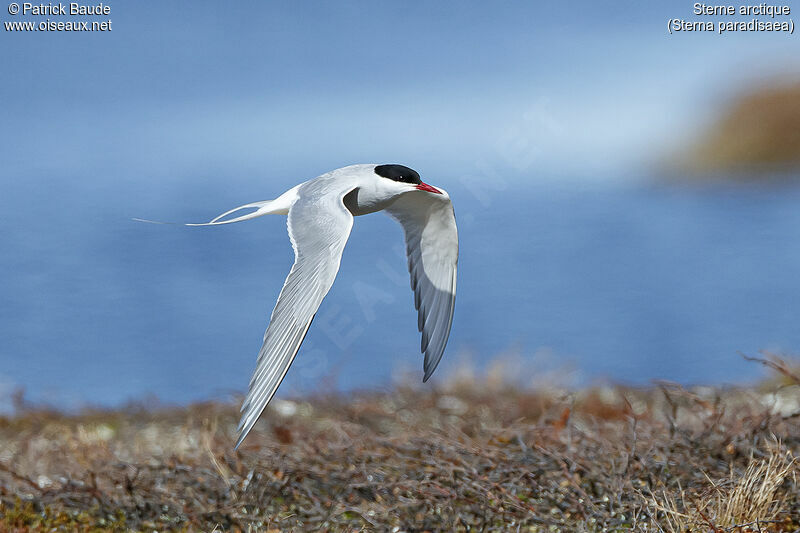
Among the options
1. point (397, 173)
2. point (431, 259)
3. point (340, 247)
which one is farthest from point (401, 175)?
point (340, 247)

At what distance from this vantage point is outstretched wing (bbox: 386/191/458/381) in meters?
3.82

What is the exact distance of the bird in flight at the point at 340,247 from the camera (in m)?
2.68

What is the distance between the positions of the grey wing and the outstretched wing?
849mm

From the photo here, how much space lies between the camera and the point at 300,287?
2793 millimetres

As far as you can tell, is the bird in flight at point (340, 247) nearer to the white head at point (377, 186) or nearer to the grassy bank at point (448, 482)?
the white head at point (377, 186)

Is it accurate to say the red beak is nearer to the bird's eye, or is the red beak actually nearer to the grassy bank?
the bird's eye

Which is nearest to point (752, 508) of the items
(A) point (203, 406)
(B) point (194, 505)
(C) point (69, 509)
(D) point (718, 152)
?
(B) point (194, 505)

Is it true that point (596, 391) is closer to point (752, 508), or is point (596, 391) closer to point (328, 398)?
point (328, 398)

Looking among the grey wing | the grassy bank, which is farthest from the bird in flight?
the grassy bank

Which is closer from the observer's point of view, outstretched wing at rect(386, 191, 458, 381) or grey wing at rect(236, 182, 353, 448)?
grey wing at rect(236, 182, 353, 448)

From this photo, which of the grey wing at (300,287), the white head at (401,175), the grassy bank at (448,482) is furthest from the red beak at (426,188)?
the grassy bank at (448,482)

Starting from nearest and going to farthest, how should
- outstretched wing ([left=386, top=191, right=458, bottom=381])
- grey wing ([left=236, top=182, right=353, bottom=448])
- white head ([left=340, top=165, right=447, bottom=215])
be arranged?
1. grey wing ([left=236, top=182, right=353, bottom=448])
2. white head ([left=340, top=165, right=447, bottom=215])
3. outstretched wing ([left=386, top=191, right=458, bottom=381])

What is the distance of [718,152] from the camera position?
20.9 metres

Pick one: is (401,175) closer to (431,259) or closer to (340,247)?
(431,259)
